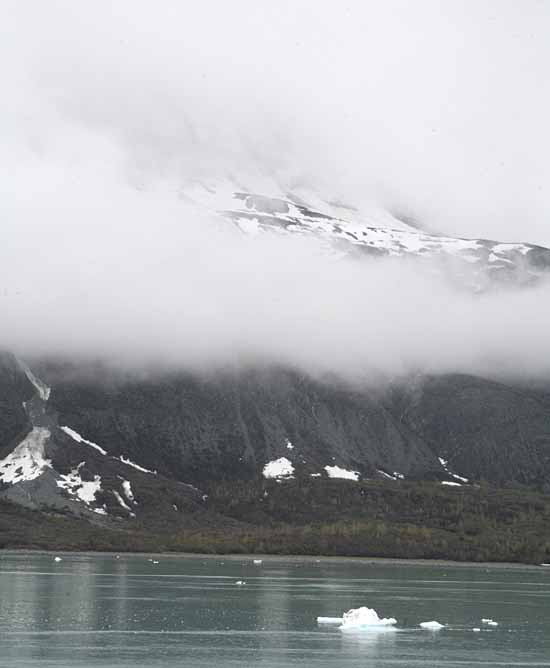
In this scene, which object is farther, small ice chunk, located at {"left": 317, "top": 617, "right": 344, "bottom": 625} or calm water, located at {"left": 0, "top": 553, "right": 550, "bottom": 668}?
small ice chunk, located at {"left": 317, "top": 617, "right": 344, "bottom": 625}

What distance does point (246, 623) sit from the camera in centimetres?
11469

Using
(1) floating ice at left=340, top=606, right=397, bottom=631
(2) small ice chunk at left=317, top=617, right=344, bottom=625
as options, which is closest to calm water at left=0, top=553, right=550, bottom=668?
(2) small ice chunk at left=317, top=617, right=344, bottom=625

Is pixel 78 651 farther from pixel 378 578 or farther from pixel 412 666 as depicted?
pixel 378 578

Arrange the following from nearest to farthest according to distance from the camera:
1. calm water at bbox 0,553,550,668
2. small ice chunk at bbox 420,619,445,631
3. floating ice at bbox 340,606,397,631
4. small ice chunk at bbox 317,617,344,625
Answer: calm water at bbox 0,553,550,668
floating ice at bbox 340,606,397,631
small ice chunk at bbox 420,619,445,631
small ice chunk at bbox 317,617,344,625

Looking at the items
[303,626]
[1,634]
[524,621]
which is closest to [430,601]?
[524,621]

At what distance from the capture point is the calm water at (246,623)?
9125 centimetres

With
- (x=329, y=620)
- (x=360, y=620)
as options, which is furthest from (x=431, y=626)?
(x=329, y=620)

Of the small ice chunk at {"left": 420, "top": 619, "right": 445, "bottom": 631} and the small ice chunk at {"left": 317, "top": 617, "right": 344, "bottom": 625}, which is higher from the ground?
the small ice chunk at {"left": 317, "top": 617, "right": 344, "bottom": 625}

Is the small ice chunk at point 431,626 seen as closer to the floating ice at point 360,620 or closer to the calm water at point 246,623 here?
the calm water at point 246,623

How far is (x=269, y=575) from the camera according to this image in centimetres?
19600

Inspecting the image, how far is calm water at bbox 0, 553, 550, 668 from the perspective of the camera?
91.2 metres

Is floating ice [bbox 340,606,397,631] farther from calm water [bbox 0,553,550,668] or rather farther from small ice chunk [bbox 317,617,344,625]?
small ice chunk [bbox 317,617,344,625]

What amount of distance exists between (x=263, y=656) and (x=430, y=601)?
59.6 metres

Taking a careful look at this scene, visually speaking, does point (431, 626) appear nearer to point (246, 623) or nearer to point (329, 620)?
point (329, 620)
